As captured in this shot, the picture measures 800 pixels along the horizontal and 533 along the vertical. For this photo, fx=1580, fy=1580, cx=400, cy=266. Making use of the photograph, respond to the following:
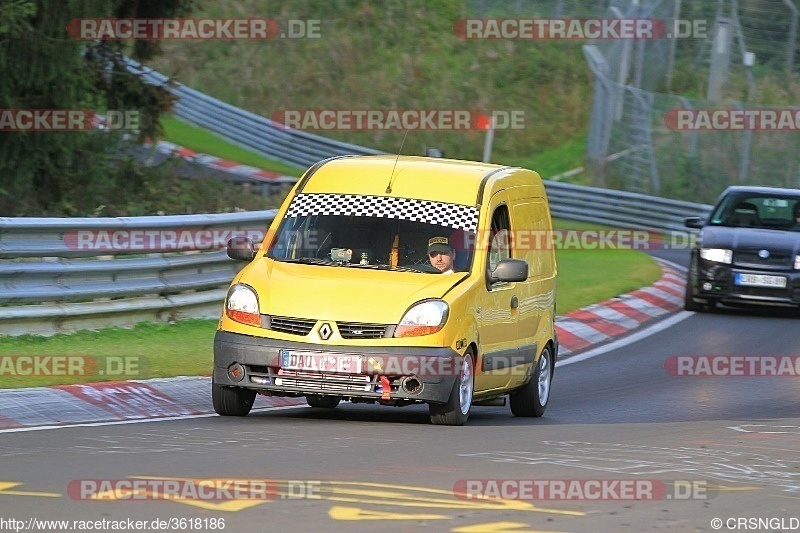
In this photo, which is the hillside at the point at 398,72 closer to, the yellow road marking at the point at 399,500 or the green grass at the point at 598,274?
the green grass at the point at 598,274

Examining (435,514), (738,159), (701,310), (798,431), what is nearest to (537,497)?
(435,514)

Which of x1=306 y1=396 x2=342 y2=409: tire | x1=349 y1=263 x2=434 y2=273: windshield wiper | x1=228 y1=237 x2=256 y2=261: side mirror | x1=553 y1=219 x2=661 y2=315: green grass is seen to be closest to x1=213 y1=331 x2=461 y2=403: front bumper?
x1=349 y1=263 x2=434 y2=273: windshield wiper

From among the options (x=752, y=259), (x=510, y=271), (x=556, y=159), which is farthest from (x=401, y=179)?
(x=556, y=159)

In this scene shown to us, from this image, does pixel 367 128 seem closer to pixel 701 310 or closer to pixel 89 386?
pixel 701 310

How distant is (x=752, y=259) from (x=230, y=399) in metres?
11.6

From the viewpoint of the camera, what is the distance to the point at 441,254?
11.1m

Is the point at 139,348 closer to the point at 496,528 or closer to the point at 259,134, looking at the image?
the point at 496,528

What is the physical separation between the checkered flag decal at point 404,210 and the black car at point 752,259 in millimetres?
10112

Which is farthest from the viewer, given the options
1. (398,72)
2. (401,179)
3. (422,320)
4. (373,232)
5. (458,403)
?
(398,72)

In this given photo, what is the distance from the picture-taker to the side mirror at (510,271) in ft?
36.0

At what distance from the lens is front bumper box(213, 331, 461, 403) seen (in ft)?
33.3

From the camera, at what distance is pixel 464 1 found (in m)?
48.2

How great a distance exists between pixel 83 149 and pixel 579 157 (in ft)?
73.3

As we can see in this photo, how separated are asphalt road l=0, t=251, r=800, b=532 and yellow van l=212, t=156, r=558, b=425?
0.29 m
